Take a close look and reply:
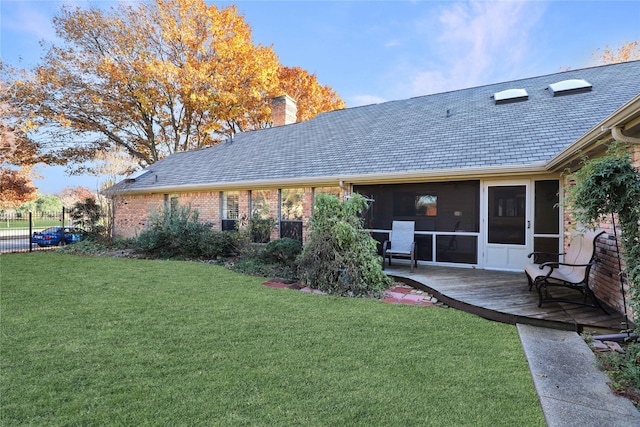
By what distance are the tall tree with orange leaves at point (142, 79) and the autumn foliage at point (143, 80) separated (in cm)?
5

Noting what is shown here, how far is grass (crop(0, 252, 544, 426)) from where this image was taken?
2273 millimetres

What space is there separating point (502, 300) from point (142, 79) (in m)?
19.2

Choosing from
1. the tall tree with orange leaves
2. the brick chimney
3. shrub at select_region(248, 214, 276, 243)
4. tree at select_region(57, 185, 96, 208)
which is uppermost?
the tall tree with orange leaves

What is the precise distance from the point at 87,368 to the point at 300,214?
6.91m

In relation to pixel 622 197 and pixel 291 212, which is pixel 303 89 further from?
pixel 622 197

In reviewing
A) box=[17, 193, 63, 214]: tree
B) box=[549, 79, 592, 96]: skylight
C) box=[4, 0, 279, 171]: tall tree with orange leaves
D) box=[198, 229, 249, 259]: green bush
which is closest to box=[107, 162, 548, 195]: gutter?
box=[198, 229, 249, 259]: green bush

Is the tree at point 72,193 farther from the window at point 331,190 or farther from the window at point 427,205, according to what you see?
the window at point 427,205

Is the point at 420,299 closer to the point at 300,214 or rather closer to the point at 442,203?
the point at 442,203

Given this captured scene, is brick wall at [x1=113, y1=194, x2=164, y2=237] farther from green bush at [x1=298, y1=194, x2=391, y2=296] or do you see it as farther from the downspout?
the downspout

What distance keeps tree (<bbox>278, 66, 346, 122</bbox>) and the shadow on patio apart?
18.9 m

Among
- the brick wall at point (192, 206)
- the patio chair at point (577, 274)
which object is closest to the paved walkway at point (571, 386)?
the patio chair at point (577, 274)

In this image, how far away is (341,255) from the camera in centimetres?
597

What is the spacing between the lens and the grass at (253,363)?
2.27 m

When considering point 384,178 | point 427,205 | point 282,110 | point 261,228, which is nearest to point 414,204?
point 427,205
